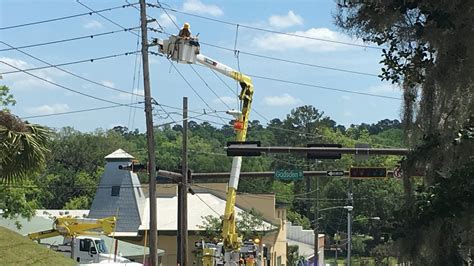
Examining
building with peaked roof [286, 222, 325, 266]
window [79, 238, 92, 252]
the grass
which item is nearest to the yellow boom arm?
window [79, 238, 92, 252]

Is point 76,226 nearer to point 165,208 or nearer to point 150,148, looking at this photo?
point 150,148

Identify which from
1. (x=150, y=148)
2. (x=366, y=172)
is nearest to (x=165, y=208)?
(x=366, y=172)

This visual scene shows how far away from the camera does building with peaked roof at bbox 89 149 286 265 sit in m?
50.1

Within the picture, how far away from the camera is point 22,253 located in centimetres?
1497

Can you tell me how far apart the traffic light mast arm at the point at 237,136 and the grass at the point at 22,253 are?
630 inches

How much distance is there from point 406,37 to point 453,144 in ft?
4.35

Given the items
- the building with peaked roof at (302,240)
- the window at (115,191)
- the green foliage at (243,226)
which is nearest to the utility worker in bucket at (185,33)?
the green foliage at (243,226)

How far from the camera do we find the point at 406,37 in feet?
29.7

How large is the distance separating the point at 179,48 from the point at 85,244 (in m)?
11.5

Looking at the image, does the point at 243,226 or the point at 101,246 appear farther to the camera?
the point at 243,226

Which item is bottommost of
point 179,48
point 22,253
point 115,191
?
point 22,253

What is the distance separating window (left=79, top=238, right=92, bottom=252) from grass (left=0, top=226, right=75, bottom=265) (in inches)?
753

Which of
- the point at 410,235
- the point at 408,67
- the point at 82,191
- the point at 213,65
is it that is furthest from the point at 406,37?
the point at 82,191

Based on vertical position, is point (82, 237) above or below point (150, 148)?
below
